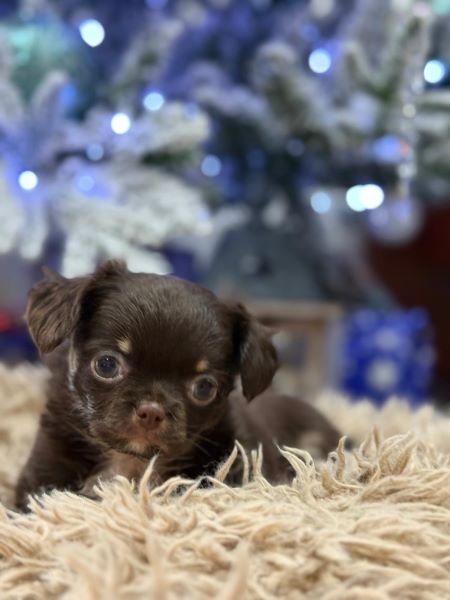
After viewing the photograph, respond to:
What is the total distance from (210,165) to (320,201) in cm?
53

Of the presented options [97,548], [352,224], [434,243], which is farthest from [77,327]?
[434,243]

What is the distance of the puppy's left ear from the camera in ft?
4.87

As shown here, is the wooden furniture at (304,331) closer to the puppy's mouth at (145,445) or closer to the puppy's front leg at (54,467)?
the puppy's front leg at (54,467)

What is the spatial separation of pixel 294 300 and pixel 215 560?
88.5 inches

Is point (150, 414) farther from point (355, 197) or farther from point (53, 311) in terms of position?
point (355, 197)

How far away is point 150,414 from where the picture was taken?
1.32 metres

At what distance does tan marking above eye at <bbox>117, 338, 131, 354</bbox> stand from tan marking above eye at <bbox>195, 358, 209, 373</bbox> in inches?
5.4

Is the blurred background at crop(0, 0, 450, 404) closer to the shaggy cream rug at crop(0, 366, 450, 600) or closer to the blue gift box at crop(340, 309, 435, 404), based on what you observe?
the blue gift box at crop(340, 309, 435, 404)

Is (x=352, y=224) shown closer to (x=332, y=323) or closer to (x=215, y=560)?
(x=332, y=323)

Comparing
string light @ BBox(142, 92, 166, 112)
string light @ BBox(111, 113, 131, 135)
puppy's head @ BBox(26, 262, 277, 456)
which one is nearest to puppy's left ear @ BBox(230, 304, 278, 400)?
puppy's head @ BBox(26, 262, 277, 456)

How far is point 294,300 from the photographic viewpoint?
126 inches

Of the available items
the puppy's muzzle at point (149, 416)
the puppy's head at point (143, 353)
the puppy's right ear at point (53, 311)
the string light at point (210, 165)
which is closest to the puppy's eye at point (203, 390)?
the puppy's head at point (143, 353)

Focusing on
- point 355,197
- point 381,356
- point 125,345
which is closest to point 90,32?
point 355,197

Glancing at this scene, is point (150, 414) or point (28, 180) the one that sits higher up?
point (28, 180)
